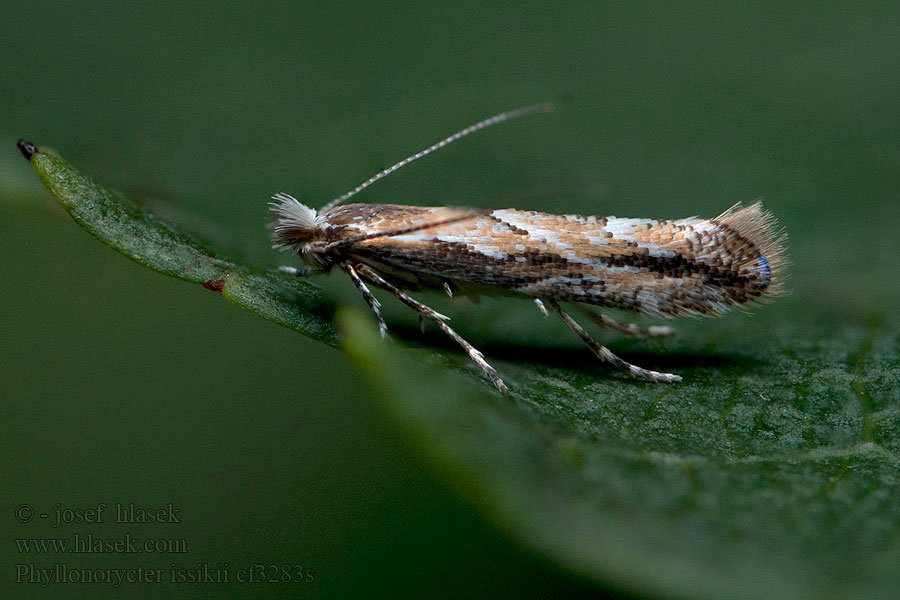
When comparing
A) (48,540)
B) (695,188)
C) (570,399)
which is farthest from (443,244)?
(48,540)

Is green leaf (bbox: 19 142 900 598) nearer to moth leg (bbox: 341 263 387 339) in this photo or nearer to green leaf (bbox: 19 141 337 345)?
green leaf (bbox: 19 141 337 345)

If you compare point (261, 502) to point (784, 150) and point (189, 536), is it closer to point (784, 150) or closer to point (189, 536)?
point (189, 536)

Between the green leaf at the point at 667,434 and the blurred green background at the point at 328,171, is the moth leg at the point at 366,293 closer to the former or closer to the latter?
the green leaf at the point at 667,434

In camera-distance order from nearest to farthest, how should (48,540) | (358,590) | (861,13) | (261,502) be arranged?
(358,590), (48,540), (261,502), (861,13)

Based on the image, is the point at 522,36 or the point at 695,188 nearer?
the point at 695,188

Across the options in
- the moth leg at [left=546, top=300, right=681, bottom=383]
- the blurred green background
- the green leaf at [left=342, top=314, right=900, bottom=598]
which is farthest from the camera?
the blurred green background

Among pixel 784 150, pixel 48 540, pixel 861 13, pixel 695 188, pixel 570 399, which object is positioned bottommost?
pixel 48 540

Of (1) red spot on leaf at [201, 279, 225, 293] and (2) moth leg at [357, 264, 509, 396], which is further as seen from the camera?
(2) moth leg at [357, 264, 509, 396]

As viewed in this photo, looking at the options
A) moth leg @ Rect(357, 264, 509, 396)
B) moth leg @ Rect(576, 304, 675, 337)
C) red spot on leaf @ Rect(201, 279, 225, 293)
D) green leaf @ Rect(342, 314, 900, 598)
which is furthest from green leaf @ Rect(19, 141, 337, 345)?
moth leg @ Rect(576, 304, 675, 337)
